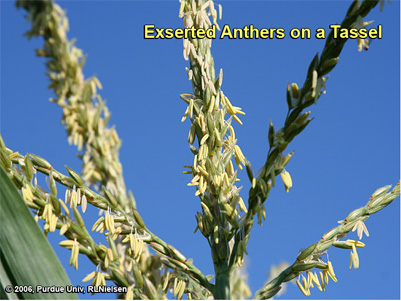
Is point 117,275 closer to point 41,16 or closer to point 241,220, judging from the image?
point 241,220

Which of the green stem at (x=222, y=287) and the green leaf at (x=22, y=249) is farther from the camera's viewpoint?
the green stem at (x=222, y=287)

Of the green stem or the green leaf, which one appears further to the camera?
the green stem

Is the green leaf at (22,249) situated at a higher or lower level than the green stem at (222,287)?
higher

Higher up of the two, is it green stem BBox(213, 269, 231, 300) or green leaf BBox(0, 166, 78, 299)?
green leaf BBox(0, 166, 78, 299)

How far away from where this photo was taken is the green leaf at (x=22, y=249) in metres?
1.86

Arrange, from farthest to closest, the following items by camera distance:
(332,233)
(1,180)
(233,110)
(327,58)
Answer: (233,110) < (332,233) < (1,180) < (327,58)

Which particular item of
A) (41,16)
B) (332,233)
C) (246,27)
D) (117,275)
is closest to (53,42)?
(41,16)

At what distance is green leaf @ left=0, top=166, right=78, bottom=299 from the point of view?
186 cm

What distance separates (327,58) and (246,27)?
5.06ft

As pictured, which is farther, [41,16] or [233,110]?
[41,16]

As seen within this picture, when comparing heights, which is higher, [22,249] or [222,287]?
[22,249]

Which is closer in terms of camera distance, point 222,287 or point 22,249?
point 22,249

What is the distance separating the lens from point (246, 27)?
3.23m

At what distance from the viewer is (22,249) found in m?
1.89
